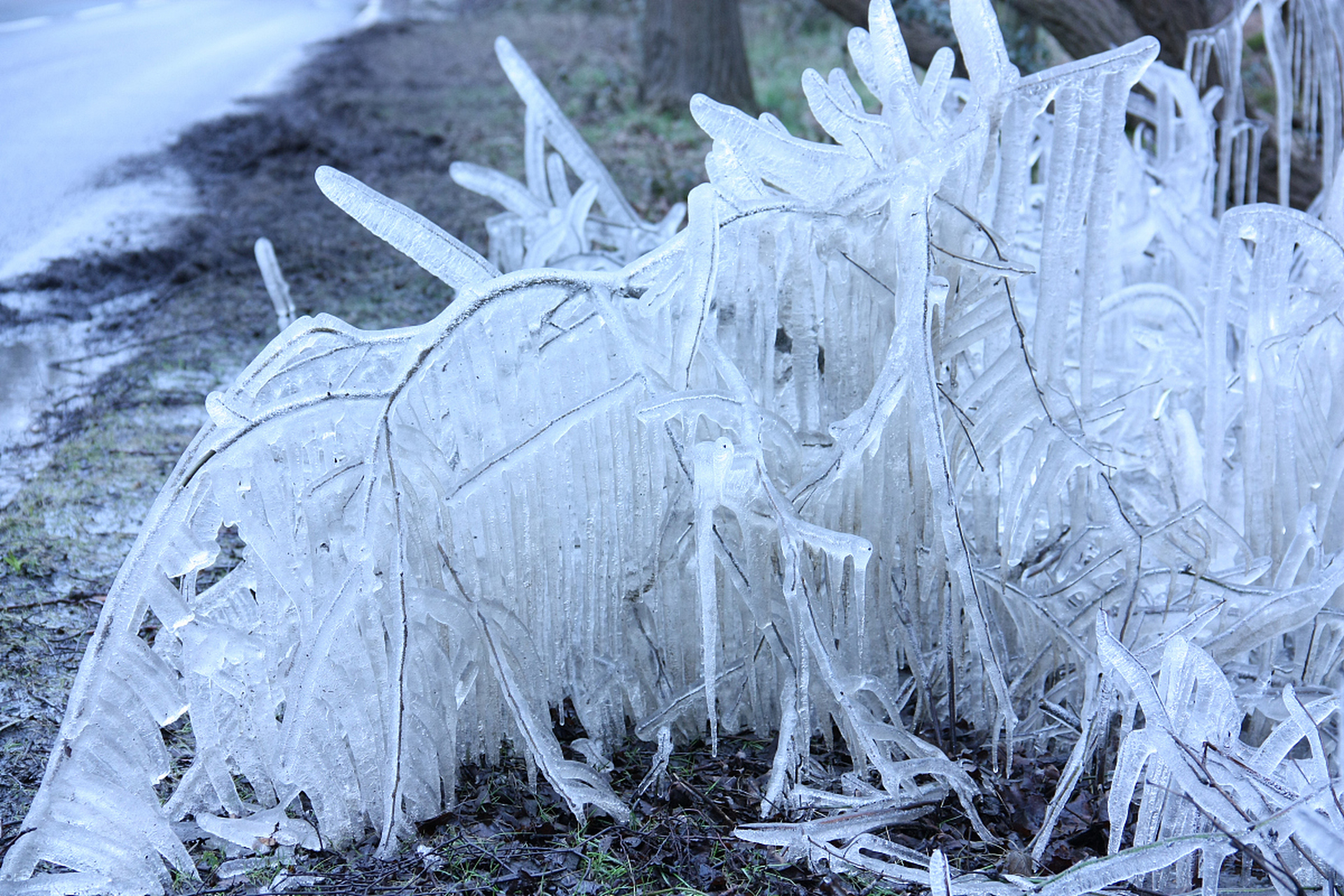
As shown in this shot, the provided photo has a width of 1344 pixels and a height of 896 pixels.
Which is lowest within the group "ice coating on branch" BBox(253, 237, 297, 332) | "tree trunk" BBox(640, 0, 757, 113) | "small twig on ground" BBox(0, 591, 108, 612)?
"small twig on ground" BBox(0, 591, 108, 612)

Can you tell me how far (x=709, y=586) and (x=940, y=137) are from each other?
0.76m

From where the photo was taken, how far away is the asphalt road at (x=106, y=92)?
5609 millimetres

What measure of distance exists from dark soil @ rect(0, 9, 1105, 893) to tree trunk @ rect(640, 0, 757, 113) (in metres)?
0.38

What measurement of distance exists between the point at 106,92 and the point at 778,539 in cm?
809

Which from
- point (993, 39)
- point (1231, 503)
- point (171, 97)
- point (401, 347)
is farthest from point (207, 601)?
point (171, 97)

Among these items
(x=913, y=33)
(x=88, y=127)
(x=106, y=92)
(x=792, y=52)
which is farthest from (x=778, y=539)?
(x=792, y=52)

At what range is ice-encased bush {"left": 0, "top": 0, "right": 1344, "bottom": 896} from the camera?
1512 millimetres

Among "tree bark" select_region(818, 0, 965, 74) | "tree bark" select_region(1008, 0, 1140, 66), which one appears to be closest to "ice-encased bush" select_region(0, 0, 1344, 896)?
"tree bark" select_region(1008, 0, 1140, 66)

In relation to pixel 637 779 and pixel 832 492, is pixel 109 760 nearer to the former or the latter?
pixel 637 779

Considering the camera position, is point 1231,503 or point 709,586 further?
point 1231,503

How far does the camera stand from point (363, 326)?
13.9ft

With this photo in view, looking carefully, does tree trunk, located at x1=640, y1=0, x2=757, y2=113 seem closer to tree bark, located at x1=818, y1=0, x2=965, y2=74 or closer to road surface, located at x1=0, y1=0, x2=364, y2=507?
tree bark, located at x1=818, y1=0, x2=965, y2=74

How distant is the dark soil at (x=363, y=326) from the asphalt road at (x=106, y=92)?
29 centimetres

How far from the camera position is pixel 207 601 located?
172 centimetres
